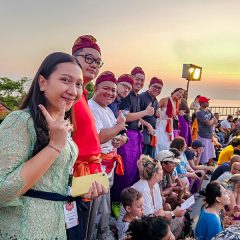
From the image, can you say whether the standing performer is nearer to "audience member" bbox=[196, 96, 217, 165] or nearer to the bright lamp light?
"audience member" bbox=[196, 96, 217, 165]

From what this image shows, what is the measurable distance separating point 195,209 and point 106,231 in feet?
7.10

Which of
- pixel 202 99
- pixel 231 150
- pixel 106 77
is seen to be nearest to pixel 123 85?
pixel 106 77

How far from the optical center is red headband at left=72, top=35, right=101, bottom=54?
2.21 meters

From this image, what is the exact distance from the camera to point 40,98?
1.32 metres

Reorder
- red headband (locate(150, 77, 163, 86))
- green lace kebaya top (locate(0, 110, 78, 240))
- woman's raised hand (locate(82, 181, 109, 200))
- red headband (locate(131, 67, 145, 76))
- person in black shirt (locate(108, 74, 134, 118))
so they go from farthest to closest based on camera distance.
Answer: red headband (locate(150, 77, 163, 86)) → red headband (locate(131, 67, 145, 76)) → person in black shirt (locate(108, 74, 134, 118)) → woman's raised hand (locate(82, 181, 109, 200)) → green lace kebaya top (locate(0, 110, 78, 240))

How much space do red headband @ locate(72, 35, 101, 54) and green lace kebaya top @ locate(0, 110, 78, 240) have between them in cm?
101

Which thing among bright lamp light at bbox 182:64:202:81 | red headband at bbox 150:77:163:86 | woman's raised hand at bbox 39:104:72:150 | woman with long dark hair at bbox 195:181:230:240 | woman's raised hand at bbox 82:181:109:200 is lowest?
woman with long dark hair at bbox 195:181:230:240

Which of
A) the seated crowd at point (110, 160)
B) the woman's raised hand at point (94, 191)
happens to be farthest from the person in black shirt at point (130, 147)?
the woman's raised hand at point (94, 191)

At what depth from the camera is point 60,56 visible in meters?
1.35

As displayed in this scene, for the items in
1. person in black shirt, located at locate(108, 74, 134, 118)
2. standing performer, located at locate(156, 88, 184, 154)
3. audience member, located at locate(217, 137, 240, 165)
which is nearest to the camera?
person in black shirt, located at locate(108, 74, 134, 118)

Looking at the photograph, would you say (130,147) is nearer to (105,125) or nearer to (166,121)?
(105,125)

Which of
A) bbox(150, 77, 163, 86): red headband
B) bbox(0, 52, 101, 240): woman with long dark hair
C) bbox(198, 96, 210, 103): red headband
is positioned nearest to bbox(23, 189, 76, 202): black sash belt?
bbox(0, 52, 101, 240): woman with long dark hair

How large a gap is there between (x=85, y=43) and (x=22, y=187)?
1261 mm

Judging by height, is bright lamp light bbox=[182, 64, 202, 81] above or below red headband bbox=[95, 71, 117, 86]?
above
